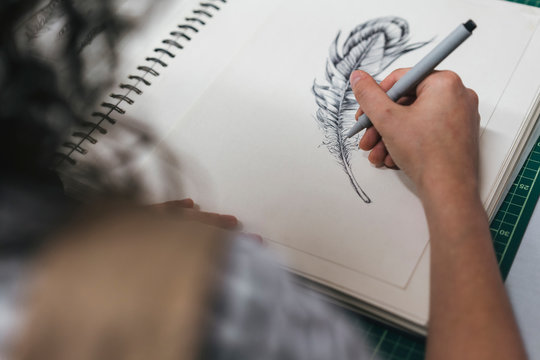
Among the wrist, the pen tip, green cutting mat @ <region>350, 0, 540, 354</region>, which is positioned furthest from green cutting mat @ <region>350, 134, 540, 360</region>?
the pen tip

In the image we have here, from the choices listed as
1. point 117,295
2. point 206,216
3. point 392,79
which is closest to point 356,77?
point 392,79

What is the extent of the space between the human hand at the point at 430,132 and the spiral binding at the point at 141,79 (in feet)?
0.98

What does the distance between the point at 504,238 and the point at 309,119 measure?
276 millimetres

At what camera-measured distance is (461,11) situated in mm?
810

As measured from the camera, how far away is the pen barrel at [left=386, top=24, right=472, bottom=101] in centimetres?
62

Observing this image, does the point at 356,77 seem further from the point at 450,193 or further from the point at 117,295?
the point at 117,295

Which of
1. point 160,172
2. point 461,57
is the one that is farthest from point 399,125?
point 160,172

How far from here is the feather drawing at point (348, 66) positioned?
717 millimetres

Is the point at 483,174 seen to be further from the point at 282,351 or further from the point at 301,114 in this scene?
the point at 282,351

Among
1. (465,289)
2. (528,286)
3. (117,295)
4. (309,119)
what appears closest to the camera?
(117,295)

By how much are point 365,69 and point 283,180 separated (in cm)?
21

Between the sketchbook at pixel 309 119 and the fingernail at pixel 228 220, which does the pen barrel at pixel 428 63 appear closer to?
the sketchbook at pixel 309 119

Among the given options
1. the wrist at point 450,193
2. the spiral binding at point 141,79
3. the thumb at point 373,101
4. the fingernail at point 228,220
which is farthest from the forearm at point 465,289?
the spiral binding at point 141,79

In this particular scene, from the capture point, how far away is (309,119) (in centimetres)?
74
